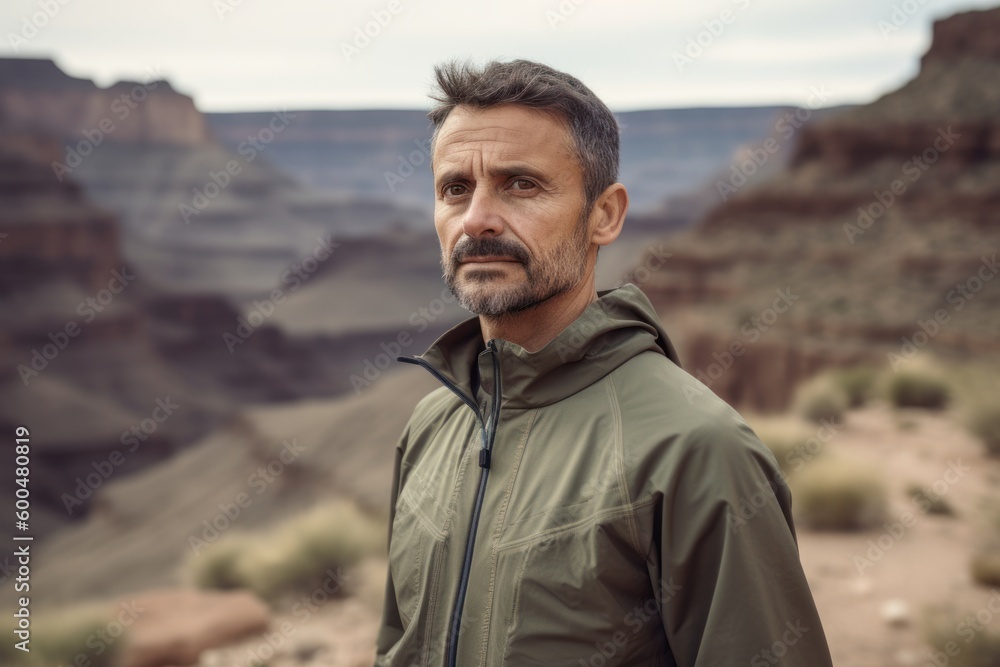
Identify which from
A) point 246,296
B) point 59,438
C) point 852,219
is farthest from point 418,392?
point 246,296

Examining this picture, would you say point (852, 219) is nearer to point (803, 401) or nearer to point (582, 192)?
point (803, 401)

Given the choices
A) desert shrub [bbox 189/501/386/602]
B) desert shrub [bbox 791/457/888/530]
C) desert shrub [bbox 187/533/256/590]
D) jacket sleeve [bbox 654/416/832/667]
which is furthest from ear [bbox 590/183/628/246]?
desert shrub [bbox 187/533/256/590]

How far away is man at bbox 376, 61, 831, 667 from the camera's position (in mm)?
1502

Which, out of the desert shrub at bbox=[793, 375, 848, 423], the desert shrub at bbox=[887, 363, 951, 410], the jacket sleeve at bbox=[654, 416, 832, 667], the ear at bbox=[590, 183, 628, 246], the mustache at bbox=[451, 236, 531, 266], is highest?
the ear at bbox=[590, 183, 628, 246]

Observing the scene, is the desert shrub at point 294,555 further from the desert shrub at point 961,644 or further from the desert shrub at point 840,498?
the desert shrub at point 961,644

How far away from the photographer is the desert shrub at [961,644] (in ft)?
15.2

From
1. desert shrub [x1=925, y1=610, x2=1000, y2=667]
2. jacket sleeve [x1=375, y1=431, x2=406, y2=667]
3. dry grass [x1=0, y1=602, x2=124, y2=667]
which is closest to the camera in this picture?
jacket sleeve [x1=375, y1=431, x2=406, y2=667]

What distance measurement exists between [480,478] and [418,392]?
32.6 meters

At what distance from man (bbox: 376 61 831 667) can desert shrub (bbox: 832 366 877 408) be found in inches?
392

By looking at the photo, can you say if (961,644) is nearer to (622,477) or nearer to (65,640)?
(622,477)

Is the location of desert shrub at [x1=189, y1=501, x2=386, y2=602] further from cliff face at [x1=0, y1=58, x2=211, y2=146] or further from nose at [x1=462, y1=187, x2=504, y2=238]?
cliff face at [x1=0, y1=58, x2=211, y2=146]

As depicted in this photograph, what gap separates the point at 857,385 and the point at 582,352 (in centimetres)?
1095

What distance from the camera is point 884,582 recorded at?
5684mm

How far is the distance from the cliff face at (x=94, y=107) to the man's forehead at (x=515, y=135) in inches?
3607
